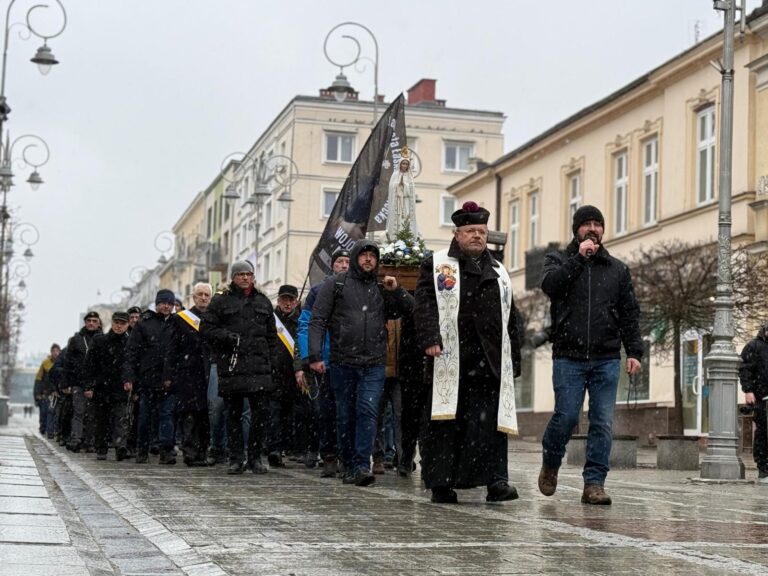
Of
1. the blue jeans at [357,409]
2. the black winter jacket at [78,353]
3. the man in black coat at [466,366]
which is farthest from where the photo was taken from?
the black winter jacket at [78,353]

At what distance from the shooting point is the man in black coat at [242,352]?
43.5ft

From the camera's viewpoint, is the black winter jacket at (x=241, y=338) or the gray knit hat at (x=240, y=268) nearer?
the black winter jacket at (x=241, y=338)

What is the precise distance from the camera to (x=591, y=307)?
952 cm

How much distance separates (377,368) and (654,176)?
2156 cm

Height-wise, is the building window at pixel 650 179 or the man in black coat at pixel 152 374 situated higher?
the building window at pixel 650 179

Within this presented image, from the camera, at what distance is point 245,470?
44.0ft

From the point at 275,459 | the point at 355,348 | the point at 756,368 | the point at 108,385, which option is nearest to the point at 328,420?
the point at 355,348

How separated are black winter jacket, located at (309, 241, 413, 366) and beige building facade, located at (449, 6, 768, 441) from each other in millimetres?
10935

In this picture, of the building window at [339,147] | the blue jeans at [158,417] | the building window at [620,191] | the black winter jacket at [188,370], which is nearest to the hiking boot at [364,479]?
the black winter jacket at [188,370]

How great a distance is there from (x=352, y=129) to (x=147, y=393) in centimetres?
5319

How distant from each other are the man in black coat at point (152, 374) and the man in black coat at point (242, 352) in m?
2.16

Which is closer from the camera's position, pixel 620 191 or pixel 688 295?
pixel 688 295

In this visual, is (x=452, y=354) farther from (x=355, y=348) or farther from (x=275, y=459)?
(x=275, y=459)

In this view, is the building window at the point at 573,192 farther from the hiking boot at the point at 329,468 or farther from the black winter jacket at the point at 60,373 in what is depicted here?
the hiking boot at the point at 329,468
